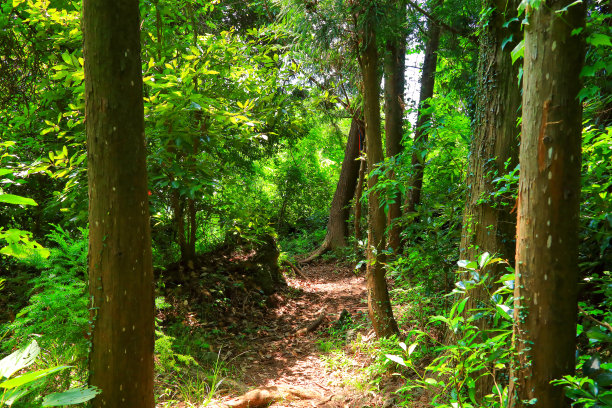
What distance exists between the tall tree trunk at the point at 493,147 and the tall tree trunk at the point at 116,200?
228cm

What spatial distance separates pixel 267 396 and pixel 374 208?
2272 mm

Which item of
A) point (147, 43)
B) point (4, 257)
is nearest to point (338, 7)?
point (147, 43)

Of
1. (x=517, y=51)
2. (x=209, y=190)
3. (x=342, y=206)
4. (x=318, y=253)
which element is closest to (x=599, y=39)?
(x=517, y=51)

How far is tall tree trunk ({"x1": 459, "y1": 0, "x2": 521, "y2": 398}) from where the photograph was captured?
278cm

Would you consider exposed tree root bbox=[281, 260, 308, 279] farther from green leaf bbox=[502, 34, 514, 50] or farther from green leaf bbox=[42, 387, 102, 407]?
green leaf bbox=[42, 387, 102, 407]

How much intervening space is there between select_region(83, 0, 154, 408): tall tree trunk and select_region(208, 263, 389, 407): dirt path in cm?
165

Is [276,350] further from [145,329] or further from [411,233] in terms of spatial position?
[145,329]

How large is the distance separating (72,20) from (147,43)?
1.16 m

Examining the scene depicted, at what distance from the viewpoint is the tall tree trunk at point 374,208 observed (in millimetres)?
4359

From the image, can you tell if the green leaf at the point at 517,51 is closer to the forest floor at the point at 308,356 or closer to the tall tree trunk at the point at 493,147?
the tall tree trunk at the point at 493,147

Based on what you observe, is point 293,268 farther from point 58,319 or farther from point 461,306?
point 461,306

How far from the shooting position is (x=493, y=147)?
2.90 meters

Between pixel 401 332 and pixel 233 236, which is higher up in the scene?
pixel 233 236

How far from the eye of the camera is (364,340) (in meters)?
5.10
